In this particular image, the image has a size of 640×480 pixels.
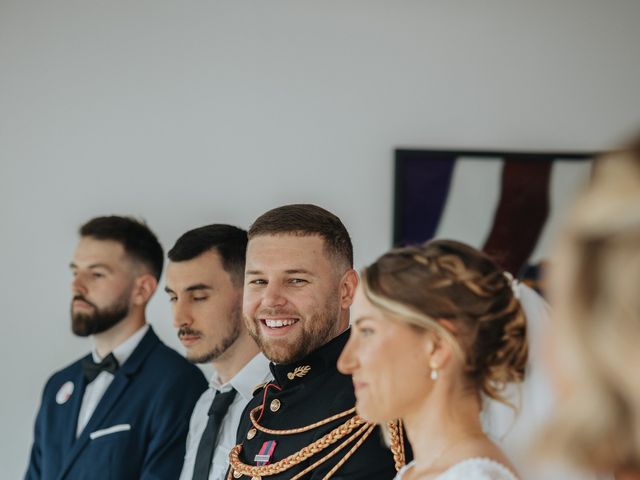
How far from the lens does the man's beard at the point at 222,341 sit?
2.45 m

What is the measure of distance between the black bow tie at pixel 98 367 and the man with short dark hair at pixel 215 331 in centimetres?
32

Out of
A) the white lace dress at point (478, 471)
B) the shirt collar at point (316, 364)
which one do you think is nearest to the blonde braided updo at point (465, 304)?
the white lace dress at point (478, 471)

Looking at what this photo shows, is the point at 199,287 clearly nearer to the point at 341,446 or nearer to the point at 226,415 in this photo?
the point at 226,415

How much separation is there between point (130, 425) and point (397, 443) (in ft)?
3.60

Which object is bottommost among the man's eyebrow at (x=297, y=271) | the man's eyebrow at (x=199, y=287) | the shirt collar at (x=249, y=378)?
the shirt collar at (x=249, y=378)

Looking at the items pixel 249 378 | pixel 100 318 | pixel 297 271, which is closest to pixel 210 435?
pixel 249 378

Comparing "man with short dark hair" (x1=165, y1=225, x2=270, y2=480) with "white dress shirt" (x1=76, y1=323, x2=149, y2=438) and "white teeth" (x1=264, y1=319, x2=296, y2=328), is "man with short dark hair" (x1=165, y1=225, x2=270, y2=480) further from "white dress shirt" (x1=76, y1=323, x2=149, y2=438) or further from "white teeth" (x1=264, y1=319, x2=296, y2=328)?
"white teeth" (x1=264, y1=319, x2=296, y2=328)

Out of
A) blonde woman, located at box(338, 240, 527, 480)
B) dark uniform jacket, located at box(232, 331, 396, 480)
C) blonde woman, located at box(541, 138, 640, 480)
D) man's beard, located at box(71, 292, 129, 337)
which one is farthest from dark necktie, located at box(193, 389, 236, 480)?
blonde woman, located at box(541, 138, 640, 480)

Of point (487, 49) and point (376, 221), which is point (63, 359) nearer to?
point (376, 221)

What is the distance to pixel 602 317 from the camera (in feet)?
2.35

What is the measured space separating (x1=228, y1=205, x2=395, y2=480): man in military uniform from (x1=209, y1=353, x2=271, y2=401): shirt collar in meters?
0.21

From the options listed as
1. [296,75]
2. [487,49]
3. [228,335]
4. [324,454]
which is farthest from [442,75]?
[324,454]

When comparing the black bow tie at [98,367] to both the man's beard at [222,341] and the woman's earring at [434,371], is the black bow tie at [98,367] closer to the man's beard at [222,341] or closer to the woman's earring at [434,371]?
the man's beard at [222,341]

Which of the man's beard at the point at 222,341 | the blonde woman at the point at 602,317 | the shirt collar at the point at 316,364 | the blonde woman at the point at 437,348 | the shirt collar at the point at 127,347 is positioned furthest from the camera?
the shirt collar at the point at 127,347
